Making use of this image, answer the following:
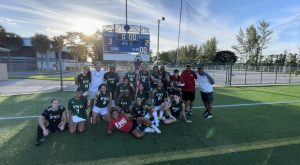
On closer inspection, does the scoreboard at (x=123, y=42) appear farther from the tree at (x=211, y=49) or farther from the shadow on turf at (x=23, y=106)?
the tree at (x=211, y=49)

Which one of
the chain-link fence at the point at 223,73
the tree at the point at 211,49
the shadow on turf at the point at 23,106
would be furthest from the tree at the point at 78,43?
the shadow on turf at the point at 23,106

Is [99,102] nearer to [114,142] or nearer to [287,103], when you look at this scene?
[114,142]

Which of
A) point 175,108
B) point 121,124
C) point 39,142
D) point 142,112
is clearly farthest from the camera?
point 175,108

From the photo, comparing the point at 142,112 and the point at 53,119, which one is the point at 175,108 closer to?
the point at 142,112

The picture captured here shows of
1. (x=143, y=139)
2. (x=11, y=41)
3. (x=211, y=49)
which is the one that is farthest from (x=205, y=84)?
(x=211, y=49)

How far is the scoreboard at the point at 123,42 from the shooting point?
13.3m

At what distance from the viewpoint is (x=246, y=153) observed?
4121 millimetres

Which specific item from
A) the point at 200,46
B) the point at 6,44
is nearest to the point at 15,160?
the point at 6,44

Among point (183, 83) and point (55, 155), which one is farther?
point (183, 83)

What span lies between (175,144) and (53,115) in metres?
2.93

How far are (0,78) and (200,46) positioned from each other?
50.5m

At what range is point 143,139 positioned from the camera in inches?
189

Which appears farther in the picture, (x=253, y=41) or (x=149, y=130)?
(x=253, y=41)

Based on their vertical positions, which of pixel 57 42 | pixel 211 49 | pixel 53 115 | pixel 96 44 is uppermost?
pixel 57 42
